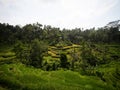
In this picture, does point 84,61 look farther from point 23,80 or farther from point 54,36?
point 54,36

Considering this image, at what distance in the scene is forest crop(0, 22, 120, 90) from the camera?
42.8m

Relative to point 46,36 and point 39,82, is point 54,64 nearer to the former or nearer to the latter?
point 39,82

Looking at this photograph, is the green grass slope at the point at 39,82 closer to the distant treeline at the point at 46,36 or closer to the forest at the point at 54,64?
the forest at the point at 54,64

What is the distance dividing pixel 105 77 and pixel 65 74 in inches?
670

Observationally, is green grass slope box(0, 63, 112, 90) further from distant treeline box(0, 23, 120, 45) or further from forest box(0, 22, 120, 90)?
distant treeline box(0, 23, 120, 45)

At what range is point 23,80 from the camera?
4162 centimetres

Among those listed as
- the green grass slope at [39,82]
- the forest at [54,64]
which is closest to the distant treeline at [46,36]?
Answer: the forest at [54,64]

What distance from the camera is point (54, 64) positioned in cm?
7356

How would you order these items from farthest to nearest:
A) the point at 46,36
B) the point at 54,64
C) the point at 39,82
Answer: the point at 46,36, the point at 54,64, the point at 39,82

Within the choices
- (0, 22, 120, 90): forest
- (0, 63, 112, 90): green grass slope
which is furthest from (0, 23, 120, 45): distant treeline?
(0, 63, 112, 90): green grass slope

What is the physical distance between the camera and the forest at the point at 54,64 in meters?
42.8

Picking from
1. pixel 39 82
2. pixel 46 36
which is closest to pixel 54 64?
pixel 39 82

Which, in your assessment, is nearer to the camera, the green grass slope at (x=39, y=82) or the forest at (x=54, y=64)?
the green grass slope at (x=39, y=82)

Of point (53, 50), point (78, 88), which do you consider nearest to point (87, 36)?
point (53, 50)
